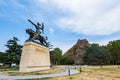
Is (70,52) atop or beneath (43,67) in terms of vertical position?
atop

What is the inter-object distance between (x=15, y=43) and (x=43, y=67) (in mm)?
13031

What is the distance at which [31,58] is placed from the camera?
77.8ft

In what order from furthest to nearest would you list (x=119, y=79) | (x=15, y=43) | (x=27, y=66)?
(x=15, y=43)
(x=27, y=66)
(x=119, y=79)

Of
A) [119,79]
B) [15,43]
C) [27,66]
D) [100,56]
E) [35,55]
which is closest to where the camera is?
[119,79]

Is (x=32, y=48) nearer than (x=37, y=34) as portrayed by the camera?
Yes

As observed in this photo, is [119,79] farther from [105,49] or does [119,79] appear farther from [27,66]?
[105,49]

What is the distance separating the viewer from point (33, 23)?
2612 cm

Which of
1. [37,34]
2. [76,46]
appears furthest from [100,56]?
[37,34]

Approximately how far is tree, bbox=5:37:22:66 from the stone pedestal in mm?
11203

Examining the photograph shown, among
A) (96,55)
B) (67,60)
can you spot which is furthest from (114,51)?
(67,60)

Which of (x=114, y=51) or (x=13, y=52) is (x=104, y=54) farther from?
(x=13, y=52)

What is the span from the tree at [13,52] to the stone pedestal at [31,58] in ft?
36.8

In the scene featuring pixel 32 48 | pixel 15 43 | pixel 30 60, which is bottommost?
pixel 30 60

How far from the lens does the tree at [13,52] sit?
1449 inches
